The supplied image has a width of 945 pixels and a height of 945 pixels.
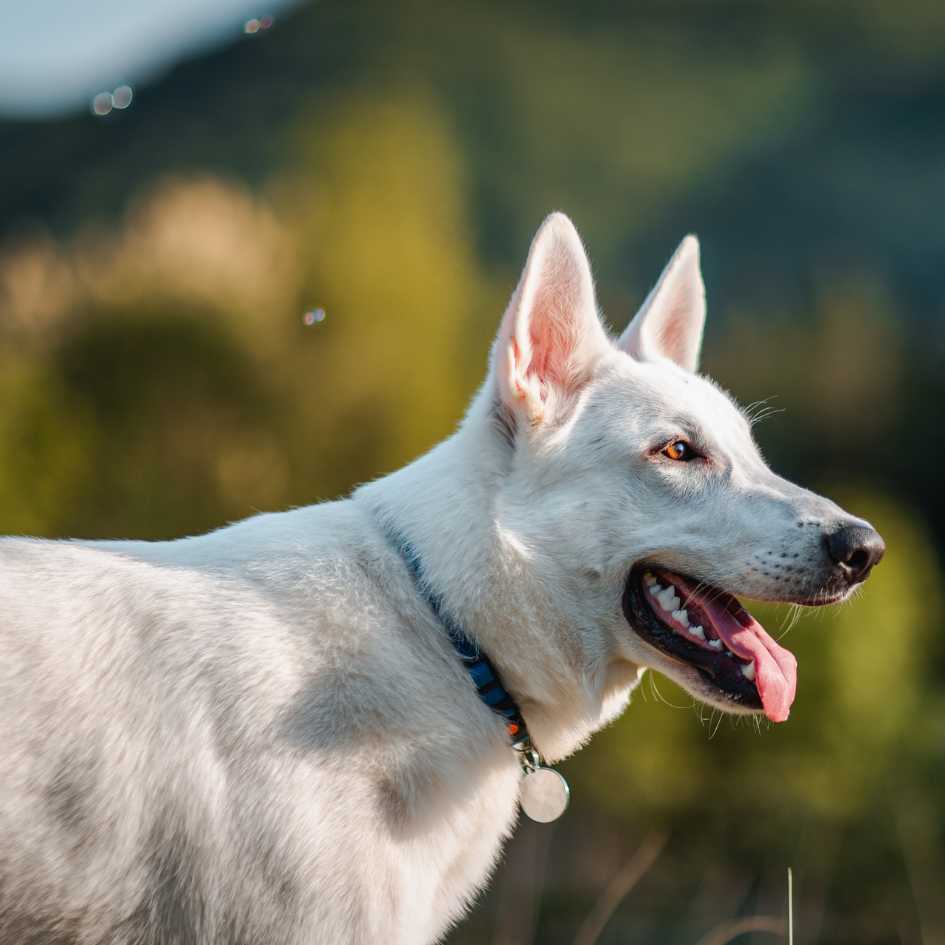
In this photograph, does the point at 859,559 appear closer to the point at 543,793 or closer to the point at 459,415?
the point at 543,793

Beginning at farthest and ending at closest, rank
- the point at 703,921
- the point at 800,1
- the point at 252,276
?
the point at 800,1 → the point at 252,276 → the point at 703,921

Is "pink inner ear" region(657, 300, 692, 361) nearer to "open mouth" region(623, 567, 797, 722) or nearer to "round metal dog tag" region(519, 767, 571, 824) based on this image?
"open mouth" region(623, 567, 797, 722)

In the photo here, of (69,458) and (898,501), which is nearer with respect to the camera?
(69,458)

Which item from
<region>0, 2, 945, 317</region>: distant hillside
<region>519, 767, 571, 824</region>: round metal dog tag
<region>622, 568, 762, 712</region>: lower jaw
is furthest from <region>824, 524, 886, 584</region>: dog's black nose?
<region>0, 2, 945, 317</region>: distant hillside

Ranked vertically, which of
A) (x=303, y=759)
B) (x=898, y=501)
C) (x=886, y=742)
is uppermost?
(x=303, y=759)

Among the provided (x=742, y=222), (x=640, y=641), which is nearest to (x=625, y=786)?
(x=640, y=641)

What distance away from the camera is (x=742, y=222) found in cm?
6688

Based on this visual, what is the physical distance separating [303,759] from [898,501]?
24533 millimetres

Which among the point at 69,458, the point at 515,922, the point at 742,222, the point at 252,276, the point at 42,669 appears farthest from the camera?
the point at 742,222

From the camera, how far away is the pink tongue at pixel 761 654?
3.35 m

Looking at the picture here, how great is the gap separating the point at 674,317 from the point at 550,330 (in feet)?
2.56

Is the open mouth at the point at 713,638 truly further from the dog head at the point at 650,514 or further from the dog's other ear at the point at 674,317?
the dog's other ear at the point at 674,317

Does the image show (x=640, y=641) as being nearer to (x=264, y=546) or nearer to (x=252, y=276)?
(x=264, y=546)

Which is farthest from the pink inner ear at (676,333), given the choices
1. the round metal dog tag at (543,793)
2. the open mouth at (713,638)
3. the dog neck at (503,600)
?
the round metal dog tag at (543,793)
